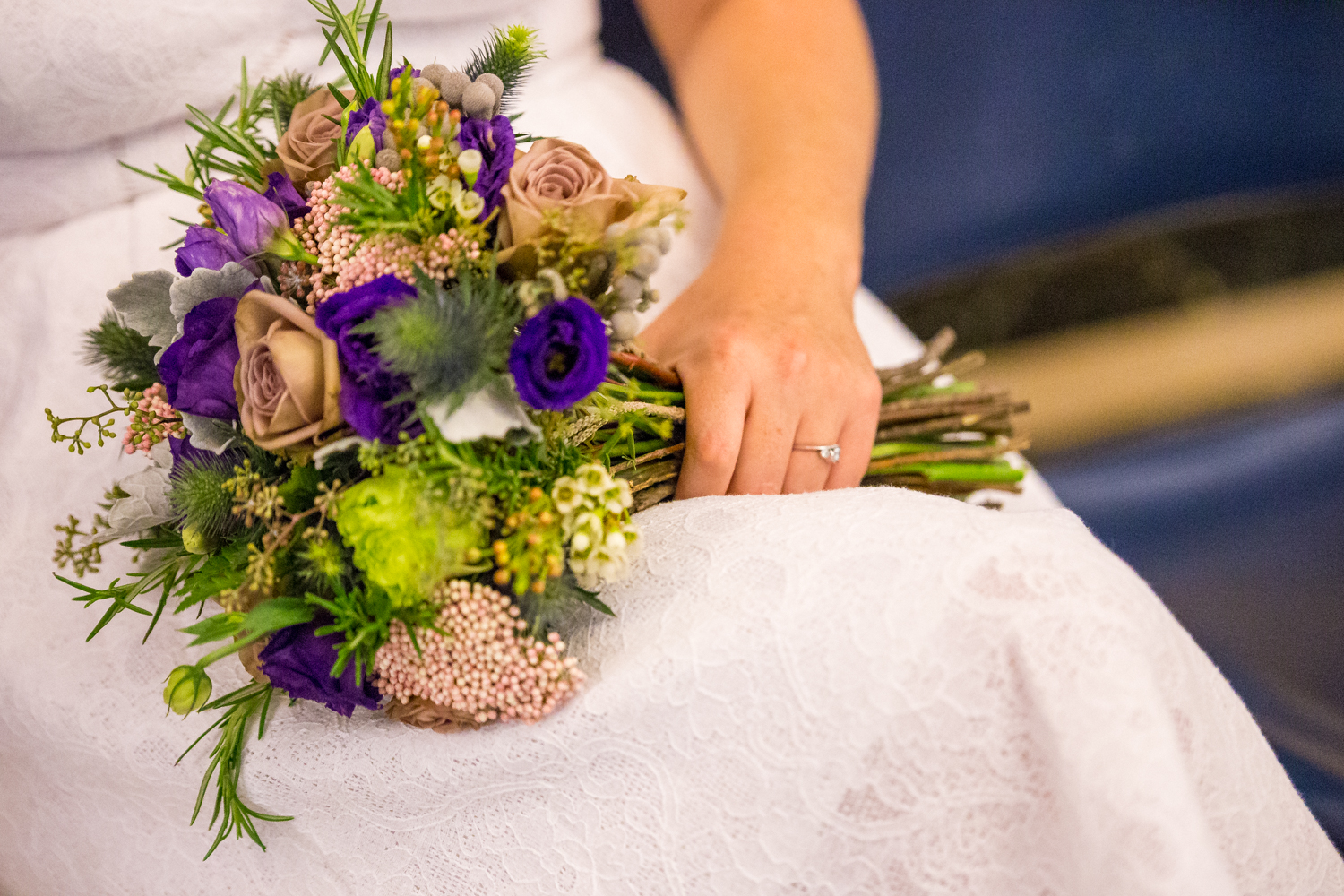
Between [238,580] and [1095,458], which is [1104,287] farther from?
[238,580]

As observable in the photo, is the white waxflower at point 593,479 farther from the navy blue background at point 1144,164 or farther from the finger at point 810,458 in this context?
the navy blue background at point 1144,164

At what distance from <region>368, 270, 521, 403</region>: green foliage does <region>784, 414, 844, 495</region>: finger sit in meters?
0.37

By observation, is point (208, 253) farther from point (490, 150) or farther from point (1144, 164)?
point (1144, 164)

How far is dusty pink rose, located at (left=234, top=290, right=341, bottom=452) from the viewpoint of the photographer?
→ 47 centimetres

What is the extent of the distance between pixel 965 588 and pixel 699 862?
236 mm

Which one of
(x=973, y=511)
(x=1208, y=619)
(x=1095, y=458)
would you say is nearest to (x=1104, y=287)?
(x=1095, y=458)

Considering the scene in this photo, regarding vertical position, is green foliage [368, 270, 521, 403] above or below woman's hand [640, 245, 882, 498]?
above

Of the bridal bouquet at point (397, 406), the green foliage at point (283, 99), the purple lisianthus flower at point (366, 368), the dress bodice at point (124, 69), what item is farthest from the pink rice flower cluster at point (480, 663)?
the dress bodice at point (124, 69)

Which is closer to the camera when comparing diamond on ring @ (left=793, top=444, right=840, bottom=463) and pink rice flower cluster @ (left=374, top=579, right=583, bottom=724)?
pink rice flower cluster @ (left=374, top=579, right=583, bottom=724)

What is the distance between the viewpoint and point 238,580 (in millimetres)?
548

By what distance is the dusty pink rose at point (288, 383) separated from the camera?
1.56 feet

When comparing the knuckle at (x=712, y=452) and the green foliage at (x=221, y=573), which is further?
the knuckle at (x=712, y=452)

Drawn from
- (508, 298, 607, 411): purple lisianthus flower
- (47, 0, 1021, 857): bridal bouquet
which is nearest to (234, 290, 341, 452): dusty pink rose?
(47, 0, 1021, 857): bridal bouquet

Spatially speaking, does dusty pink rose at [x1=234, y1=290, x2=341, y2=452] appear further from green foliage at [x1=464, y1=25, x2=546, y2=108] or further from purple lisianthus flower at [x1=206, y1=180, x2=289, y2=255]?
green foliage at [x1=464, y1=25, x2=546, y2=108]
